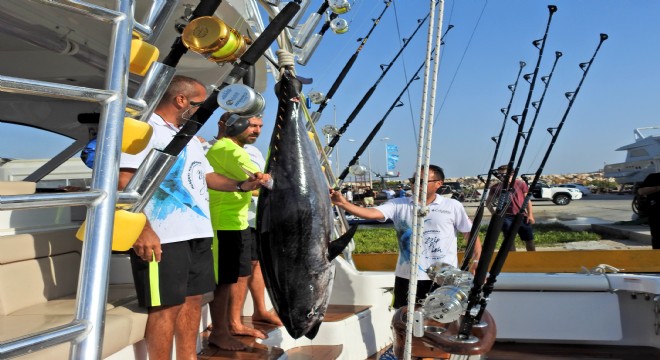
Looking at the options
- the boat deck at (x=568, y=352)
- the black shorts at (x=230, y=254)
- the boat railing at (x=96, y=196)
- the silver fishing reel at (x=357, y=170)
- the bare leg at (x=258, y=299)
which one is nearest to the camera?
the boat railing at (x=96, y=196)

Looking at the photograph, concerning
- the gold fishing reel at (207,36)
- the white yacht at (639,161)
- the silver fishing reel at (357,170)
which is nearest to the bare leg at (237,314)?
the silver fishing reel at (357,170)

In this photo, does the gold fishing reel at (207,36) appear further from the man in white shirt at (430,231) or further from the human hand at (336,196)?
the man in white shirt at (430,231)

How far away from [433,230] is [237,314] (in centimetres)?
132

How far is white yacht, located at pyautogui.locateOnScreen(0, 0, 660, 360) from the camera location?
916mm

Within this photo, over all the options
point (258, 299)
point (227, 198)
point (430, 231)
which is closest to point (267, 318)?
point (258, 299)

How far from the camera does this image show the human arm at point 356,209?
1.99 metres

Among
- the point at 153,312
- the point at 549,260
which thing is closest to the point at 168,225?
the point at 153,312

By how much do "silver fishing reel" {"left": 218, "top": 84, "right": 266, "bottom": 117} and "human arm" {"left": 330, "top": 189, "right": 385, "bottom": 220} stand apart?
84 centimetres

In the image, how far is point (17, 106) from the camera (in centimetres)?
356

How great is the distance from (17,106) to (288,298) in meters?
3.17

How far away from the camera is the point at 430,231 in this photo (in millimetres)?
3182

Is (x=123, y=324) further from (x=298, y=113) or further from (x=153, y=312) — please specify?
(x=298, y=113)

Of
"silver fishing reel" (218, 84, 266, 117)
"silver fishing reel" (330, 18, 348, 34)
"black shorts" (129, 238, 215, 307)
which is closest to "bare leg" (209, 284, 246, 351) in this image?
"black shorts" (129, 238, 215, 307)

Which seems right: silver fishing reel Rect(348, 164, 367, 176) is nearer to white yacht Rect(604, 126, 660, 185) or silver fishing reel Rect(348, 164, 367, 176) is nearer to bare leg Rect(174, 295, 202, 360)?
bare leg Rect(174, 295, 202, 360)
